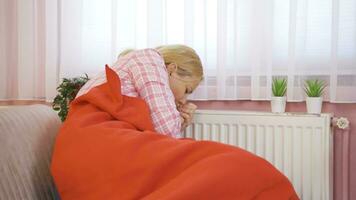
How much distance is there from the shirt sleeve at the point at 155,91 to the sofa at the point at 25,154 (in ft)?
0.95

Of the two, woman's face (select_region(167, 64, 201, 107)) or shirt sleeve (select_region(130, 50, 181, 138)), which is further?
woman's face (select_region(167, 64, 201, 107))

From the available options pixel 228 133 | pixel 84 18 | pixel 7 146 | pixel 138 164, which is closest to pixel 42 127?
pixel 7 146

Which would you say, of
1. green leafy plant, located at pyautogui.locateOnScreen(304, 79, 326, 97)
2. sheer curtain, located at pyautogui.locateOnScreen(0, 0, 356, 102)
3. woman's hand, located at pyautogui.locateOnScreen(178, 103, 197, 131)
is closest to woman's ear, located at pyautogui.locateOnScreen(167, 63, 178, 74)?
woman's hand, located at pyautogui.locateOnScreen(178, 103, 197, 131)

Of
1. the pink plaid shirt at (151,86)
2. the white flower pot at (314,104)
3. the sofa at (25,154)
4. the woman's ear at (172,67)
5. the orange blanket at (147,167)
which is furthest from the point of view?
the white flower pot at (314,104)

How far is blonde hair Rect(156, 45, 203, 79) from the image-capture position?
4.55 feet

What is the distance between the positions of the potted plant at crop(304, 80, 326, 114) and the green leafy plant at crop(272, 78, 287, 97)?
9cm

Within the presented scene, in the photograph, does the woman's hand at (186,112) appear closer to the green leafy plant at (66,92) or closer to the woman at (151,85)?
the woman at (151,85)

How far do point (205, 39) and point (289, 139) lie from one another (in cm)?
57

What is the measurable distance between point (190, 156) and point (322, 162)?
95 centimetres

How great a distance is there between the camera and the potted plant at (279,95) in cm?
155

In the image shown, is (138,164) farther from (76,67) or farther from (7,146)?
(76,67)

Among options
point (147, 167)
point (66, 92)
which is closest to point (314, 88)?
point (147, 167)

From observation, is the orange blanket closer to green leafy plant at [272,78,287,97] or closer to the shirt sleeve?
the shirt sleeve

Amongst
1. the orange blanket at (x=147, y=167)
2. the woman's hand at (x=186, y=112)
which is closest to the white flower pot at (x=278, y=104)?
the woman's hand at (x=186, y=112)
